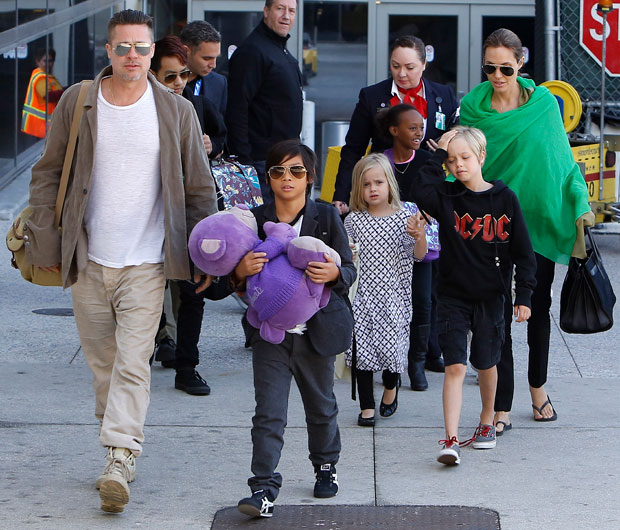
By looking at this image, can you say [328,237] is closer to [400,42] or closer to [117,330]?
[117,330]

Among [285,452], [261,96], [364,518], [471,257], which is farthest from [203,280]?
[261,96]

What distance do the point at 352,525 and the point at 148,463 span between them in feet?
3.76

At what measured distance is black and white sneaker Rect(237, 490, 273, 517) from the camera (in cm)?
434

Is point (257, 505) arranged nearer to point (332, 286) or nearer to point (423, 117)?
point (332, 286)

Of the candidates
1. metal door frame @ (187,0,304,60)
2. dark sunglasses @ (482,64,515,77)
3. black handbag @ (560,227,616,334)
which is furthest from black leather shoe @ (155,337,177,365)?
metal door frame @ (187,0,304,60)

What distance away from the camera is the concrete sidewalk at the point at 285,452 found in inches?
181

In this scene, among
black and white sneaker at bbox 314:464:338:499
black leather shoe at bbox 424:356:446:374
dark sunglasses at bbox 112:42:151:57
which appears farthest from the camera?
black leather shoe at bbox 424:356:446:374

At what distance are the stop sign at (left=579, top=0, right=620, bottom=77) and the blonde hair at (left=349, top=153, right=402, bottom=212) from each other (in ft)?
19.3

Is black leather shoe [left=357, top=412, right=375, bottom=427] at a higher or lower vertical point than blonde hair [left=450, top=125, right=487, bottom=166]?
lower

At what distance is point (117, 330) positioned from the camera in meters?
4.67

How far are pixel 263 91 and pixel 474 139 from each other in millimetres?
1939

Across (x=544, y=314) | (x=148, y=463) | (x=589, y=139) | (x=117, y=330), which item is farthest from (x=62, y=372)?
(x=589, y=139)

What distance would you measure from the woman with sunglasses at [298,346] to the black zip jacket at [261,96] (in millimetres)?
2223

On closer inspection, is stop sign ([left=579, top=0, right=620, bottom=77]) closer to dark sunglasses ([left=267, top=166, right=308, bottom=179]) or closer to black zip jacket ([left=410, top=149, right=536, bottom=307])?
black zip jacket ([left=410, top=149, right=536, bottom=307])
